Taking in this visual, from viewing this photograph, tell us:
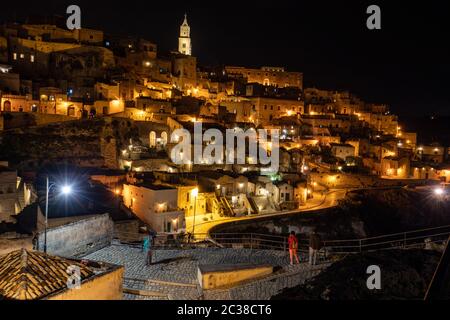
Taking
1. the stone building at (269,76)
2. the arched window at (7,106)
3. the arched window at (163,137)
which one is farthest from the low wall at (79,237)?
the stone building at (269,76)

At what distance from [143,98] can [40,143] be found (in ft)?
45.3

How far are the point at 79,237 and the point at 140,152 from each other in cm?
2730

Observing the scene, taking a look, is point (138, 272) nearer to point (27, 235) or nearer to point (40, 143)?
point (27, 235)

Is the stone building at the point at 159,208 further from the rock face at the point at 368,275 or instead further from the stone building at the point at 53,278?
the rock face at the point at 368,275

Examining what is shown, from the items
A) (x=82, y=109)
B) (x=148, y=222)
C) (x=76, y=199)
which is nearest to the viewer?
(x=76, y=199)

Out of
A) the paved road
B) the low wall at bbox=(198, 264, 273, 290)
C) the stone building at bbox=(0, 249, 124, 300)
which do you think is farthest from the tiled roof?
the paved road

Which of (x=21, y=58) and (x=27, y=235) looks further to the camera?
(x=21, y=58)

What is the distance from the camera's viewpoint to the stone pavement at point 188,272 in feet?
36.8

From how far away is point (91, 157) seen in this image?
4194cm

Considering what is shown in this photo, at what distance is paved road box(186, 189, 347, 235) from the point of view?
105ft

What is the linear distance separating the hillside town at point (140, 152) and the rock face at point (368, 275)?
3115 mm

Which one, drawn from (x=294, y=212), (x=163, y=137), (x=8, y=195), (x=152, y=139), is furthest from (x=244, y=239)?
(x=152, y=139)

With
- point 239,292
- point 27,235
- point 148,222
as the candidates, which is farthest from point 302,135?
point 239,292

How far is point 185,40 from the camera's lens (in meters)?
87.0
